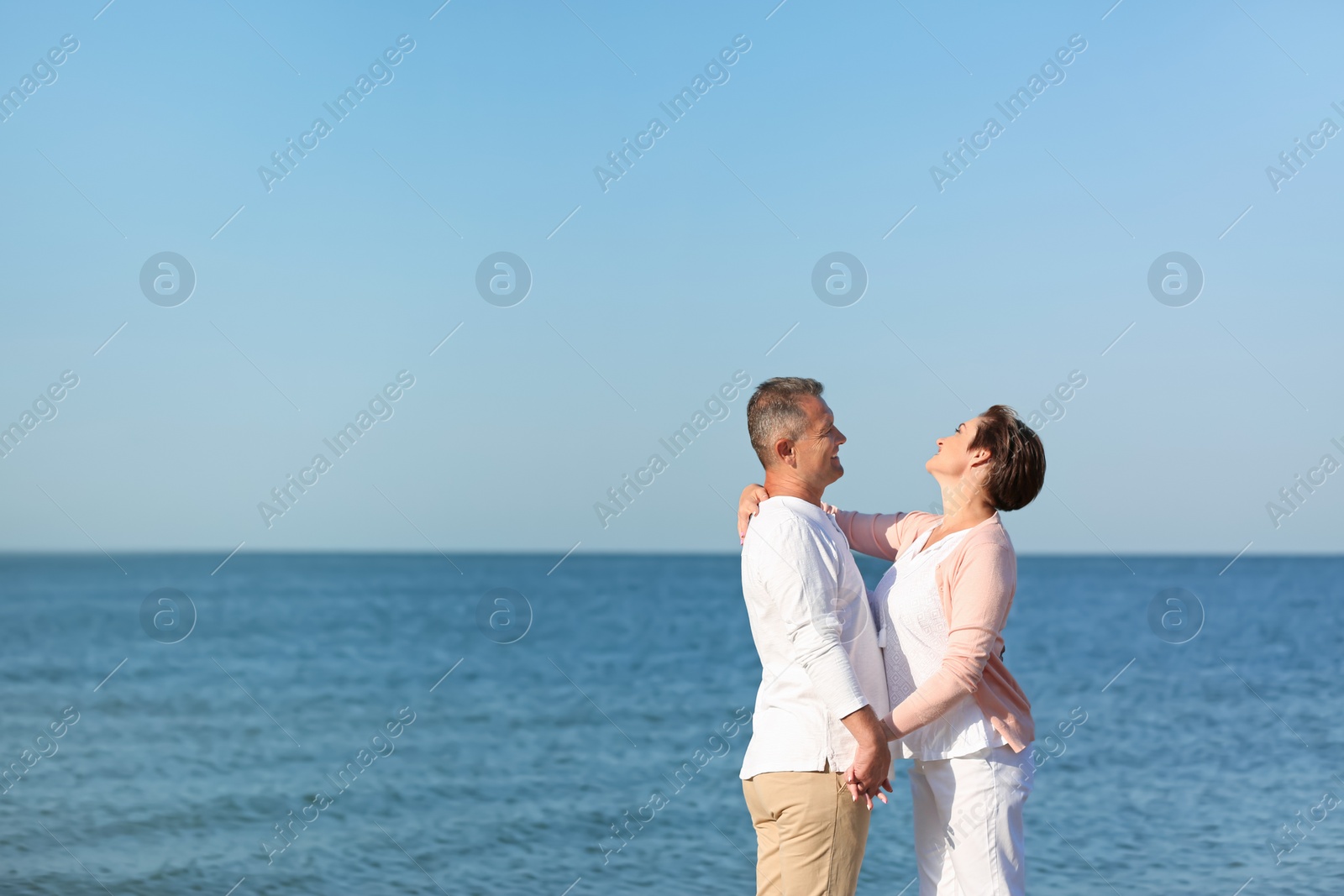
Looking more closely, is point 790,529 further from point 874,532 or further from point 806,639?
point 874,532

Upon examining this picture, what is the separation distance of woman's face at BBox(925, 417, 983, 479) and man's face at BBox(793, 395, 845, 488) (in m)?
0.36

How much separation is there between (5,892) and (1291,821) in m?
11.0

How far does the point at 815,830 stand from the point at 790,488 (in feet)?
3.07

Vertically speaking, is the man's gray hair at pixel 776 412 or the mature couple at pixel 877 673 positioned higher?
the man's gray hair at pixel 776 412

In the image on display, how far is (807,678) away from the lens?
120 inches

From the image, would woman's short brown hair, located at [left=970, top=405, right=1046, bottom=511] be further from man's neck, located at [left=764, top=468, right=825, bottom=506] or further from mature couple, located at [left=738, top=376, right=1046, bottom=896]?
man's neck, located at [left=764, top=468, right=825, bottom=506]

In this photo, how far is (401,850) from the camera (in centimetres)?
1028

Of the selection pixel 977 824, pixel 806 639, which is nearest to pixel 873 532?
pixel 806 639

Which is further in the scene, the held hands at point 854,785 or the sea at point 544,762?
the sea at point 544,762

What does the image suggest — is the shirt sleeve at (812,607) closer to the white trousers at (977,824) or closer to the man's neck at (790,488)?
the man's neck at (790,488)

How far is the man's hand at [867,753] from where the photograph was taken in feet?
9.66

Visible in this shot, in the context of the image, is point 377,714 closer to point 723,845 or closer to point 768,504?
point 723,845

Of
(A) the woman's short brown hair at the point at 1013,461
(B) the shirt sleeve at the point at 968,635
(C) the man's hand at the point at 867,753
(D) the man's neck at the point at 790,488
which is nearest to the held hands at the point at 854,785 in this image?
(C) the man's hand at the point at 867,753

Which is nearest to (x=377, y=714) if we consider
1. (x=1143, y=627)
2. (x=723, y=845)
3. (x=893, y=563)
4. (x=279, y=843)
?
(x=279, y=843)
